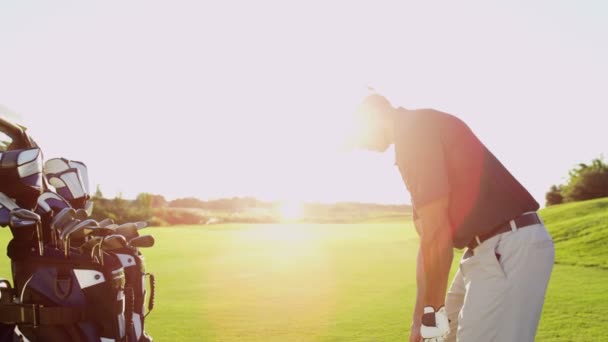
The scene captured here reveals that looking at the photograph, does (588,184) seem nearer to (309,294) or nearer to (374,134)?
(309,294)

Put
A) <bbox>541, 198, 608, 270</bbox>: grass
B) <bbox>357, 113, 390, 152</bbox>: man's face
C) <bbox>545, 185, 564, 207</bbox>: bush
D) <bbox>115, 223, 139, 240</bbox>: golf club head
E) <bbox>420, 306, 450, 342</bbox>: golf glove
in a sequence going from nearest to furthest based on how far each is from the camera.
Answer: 1. <bbox>420, 306, 450, 342</bbox>: golf glove
2. <bbox>357, 113, 390, 152</bbox>: man's face
3. <bbox>115, 223, 139, 240</bbox>: golf club head
4. <bbox>541, 198, 608, 270</bbox>: grass
5. <bbox>545, 185, 564, 207</bbox>: bush

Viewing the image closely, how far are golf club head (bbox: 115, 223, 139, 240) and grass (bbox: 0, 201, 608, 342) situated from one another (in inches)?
128

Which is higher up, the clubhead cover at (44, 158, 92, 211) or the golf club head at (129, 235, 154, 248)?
the clubhead cover at (44, 158, 92, 211)

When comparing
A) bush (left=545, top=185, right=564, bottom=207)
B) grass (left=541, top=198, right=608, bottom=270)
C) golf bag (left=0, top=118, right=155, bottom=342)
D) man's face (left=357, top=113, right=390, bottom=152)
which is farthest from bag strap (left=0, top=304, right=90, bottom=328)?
bush (left=545, top=185, right=564, bottom=207)

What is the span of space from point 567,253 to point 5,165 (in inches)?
743

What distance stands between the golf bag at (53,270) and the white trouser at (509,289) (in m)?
2.49

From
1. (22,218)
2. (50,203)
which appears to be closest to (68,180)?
(50,203)

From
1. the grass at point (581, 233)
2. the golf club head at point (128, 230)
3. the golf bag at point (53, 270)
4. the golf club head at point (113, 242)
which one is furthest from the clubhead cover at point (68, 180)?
the grass at point (581, 233)

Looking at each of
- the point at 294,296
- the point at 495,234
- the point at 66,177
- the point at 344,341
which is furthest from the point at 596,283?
the point at 66,177

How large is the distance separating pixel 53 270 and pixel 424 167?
2722 millimetres

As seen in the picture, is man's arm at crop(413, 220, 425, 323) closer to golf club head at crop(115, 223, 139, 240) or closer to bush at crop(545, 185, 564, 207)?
golf club head at crop(115, 223, 139, 240)

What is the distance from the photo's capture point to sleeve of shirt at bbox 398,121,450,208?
154 inches

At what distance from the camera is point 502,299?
4.10 m

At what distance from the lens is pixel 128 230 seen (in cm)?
523
